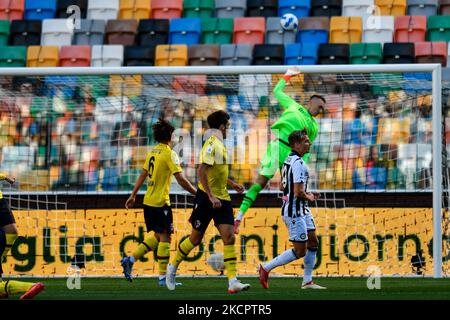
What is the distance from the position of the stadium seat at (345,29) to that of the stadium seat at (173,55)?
239 centimetres

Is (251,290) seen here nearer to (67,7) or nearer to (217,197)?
(217,197)

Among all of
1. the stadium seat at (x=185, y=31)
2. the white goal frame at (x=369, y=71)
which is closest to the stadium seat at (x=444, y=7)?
the stadium seat at (x=185, y=31)

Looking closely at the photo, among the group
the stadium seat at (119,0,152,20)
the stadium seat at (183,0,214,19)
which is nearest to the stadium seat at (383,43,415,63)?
the stadium seat at (183,0,214,19)

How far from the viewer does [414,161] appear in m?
13.6

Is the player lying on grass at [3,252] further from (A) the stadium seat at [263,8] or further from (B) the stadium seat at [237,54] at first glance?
(A) the stadium seat at [263,8]

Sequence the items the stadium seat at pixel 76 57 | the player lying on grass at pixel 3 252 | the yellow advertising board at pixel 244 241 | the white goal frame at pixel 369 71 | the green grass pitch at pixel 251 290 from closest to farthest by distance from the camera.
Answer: the player lying on grass at pixel 3 252 → the green grass pitch at pixel 251 290 → the white goal frame at pixel 369 71 → the yellow advertising board at pixel 244 241 → the stadium seat at pixel 76 57

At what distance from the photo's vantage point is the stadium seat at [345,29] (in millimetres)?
18328

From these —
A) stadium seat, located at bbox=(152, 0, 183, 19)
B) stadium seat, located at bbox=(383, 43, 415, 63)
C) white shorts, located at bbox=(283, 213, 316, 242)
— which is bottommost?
white shorts, located at bbox=(283, 213, 316, 242)

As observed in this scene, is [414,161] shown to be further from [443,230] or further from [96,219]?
[96,219]

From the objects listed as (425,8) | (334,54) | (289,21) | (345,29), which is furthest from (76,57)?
(425,8)

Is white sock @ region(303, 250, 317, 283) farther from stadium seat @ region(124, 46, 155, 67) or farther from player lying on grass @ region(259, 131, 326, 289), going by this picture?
stadium seat @ region(124, 46, 155, 67)

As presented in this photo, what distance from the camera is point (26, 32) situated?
19344 millimetres

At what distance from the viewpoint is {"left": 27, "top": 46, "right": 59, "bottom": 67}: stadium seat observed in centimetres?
1856

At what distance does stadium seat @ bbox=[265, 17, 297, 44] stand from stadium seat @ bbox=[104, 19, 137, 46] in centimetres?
225
